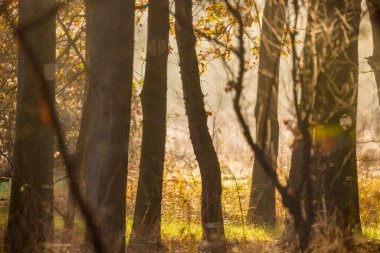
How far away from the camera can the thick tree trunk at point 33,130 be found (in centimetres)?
844

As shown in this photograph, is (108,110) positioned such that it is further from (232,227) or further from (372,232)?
(372,232)

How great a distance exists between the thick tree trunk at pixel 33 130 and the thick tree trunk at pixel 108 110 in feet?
6.81

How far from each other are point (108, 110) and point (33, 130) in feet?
8.57

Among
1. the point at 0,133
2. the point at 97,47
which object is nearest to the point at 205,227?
the point at 97,47

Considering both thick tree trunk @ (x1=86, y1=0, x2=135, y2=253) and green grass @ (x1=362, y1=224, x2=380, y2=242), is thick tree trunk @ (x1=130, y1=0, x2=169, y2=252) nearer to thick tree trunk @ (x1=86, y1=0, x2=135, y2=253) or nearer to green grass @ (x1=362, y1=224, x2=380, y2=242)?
green grass @ (x1=362, y1=224, x2=380, y2=242)

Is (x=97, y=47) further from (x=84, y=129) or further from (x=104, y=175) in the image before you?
(x=84, y=129)

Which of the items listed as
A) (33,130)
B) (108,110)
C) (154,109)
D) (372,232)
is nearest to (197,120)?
(154,109)

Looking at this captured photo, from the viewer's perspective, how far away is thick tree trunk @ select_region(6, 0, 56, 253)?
8.44m

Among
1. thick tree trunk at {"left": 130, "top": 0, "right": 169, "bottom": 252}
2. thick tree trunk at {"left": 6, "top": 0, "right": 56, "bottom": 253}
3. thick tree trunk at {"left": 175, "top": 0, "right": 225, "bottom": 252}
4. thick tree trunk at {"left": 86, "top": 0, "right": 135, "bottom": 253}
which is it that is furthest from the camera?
thick tree trunk at {"left": 130, "top": 0, "right": 169, "bottom": 252}

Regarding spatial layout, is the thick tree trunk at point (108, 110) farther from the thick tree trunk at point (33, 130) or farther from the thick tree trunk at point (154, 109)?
the thick tree trunk at point (154, 109)

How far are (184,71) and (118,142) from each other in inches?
125

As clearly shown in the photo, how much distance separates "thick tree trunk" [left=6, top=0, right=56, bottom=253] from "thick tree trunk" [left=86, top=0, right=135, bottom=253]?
2076 mm

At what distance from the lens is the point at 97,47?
6.38 meters

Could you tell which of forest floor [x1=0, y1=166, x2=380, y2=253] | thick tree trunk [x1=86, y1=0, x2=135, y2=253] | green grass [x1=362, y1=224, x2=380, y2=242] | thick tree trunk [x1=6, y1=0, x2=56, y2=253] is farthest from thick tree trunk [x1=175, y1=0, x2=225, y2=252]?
thick tree trunk [x1=86, y1=0, x2=135, y2=253]
